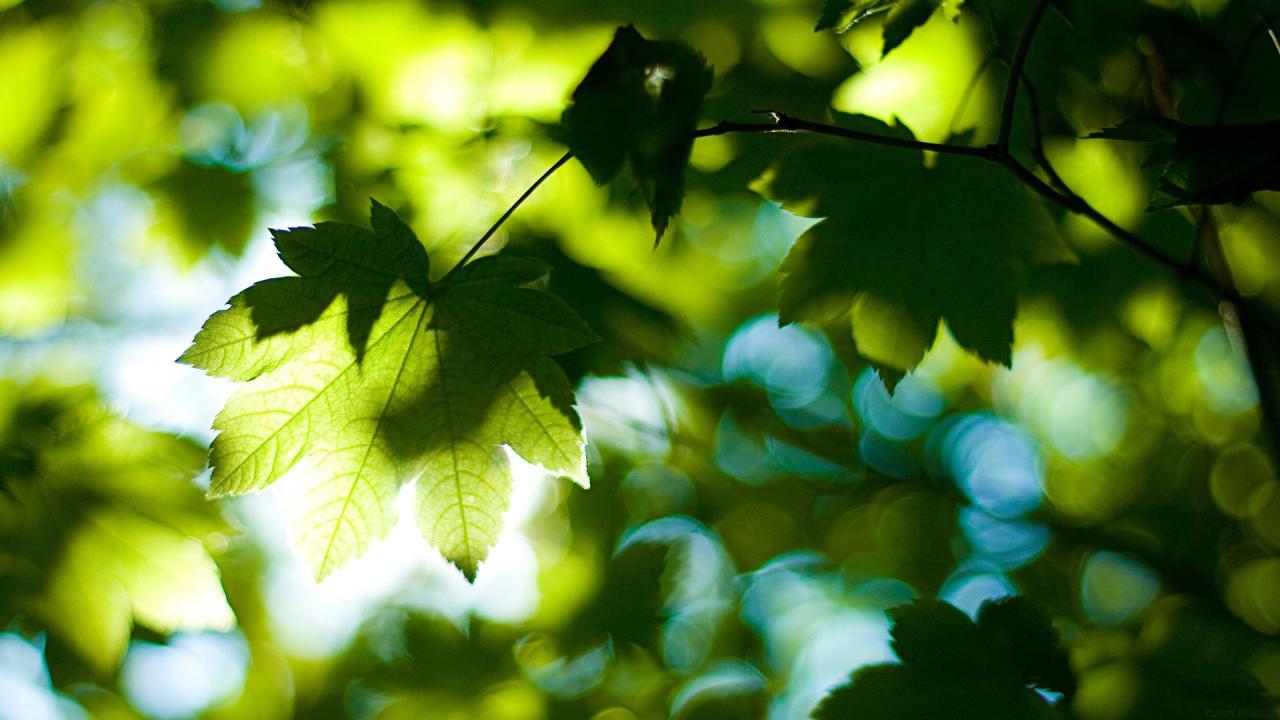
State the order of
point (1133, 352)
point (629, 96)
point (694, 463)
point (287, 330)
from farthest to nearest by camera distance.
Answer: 1. point (694, 463)
2. point (1133, 352)
3. point (287, 330)
4. point (629, 96)

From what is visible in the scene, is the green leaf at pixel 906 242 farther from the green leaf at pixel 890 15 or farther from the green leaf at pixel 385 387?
the green leaf at pixel 385 387

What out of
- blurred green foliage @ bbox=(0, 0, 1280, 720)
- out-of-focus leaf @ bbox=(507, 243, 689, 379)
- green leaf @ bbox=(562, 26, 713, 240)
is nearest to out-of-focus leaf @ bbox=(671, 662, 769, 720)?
blurred green foliage @ bbox=(0, 0, 1280, 720)

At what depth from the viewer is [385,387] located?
49.9 inches

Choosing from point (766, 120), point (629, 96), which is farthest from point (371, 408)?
point (766, 120)

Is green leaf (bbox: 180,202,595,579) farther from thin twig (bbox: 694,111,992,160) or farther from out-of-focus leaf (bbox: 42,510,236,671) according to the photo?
out-of-focus leaf (bbox: 42,510,236,671)

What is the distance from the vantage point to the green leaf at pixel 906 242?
55.3 inches

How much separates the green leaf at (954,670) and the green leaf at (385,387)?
66cm

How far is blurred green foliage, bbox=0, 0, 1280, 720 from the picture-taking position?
1434mm

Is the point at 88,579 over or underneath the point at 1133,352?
underneath

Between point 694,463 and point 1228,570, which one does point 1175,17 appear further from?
point 1228,570

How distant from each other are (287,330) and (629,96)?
633mm

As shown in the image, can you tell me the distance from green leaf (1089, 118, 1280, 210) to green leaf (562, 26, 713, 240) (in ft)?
1.88

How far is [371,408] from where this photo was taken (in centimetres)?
126

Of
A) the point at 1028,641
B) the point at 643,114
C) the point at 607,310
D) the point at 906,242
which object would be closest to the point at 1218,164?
the point at 906,242
